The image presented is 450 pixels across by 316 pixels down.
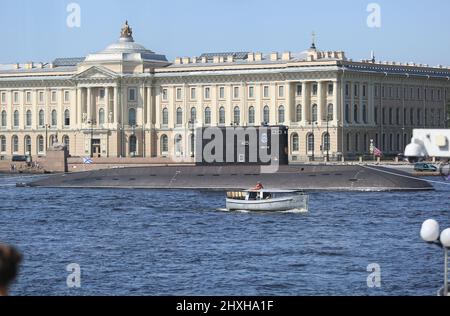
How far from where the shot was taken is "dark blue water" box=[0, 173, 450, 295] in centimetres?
3030

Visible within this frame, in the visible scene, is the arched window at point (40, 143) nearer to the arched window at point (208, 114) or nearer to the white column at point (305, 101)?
the arched window at point (208, 114)

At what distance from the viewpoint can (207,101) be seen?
145m

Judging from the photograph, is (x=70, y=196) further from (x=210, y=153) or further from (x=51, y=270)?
(x=51, y=270)

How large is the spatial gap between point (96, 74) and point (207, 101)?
47.4ft

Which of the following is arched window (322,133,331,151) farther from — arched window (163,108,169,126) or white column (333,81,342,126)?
arched window (163,108,169,126)

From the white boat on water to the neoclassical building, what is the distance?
68269mm

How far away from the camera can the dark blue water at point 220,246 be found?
30.3m

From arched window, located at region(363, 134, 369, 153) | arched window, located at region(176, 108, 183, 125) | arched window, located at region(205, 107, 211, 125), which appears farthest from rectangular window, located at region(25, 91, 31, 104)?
arched window, located at region(363, 134, 369, 153)

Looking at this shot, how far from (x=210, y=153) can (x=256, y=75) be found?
53277 mm

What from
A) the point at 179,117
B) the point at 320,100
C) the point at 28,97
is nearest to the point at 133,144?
the point at 179,117

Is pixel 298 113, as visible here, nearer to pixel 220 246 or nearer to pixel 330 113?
pixel 330 113

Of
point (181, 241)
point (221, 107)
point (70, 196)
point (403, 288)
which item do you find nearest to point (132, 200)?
point (70, 196)

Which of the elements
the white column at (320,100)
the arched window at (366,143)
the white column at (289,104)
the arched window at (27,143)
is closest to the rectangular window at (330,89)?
the white column at (320,100)

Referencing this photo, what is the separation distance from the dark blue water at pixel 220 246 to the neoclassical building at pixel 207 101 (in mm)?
63109
